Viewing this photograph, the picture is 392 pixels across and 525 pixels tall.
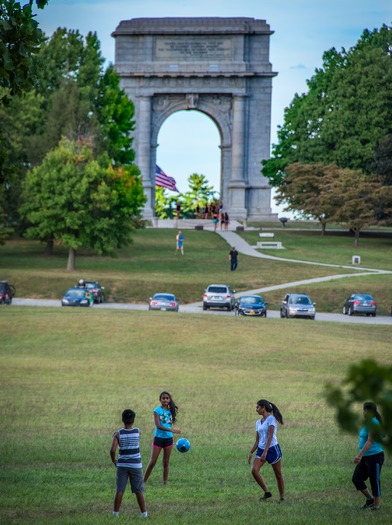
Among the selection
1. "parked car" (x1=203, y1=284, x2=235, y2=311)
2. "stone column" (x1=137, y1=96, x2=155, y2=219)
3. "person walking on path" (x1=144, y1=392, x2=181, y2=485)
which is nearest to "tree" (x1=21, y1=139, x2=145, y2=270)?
"parked car" (x1=203, y1=284, x2=235, y2=311)

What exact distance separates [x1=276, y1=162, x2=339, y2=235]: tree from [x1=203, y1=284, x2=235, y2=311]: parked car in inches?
1343

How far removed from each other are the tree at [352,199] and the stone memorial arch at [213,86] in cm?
2300

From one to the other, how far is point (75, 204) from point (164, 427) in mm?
52294

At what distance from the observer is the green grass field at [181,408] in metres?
15.7

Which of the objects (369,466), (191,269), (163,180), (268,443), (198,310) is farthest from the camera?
(163,180)

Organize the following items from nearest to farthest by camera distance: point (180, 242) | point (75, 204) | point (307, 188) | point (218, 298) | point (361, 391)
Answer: point (361, 391), point (218, 298), point (75, 204), point (180, 242), point (307, 188)

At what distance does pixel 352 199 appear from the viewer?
286 feet

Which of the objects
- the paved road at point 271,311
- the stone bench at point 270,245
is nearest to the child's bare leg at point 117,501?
the paved road at point 271,311

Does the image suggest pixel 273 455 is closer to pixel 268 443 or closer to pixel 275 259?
pixel 268 443

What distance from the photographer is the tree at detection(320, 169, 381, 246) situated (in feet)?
286

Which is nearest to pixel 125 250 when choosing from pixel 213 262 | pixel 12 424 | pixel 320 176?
pixel 213 262

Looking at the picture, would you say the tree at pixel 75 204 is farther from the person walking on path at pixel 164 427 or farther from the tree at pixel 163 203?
the tree at pixel 163 203

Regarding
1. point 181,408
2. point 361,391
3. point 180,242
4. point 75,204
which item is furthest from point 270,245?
point 361,391

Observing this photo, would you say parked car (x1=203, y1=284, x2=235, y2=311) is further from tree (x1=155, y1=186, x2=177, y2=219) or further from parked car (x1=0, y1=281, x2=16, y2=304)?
tree (x1=155, y1=186, x2=177, y2=219)
